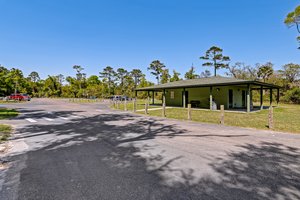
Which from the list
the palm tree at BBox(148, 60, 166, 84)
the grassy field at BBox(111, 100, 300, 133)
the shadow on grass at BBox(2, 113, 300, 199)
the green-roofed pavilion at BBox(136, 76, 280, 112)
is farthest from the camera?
the palm tree at BBox(148, 60, 166, 84)

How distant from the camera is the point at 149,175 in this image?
332cm

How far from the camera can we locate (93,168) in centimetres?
365

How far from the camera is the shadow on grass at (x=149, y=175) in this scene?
2.70m

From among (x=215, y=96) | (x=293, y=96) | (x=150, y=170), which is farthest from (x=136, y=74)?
(x=150, y=170)

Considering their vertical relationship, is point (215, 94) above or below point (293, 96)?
above

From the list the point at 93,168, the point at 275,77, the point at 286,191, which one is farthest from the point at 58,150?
the point at 275,77

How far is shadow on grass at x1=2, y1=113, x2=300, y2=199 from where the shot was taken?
106 inches

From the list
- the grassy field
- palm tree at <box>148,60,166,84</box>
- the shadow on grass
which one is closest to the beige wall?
the grassy field

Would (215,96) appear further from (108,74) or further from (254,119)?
(108,74)

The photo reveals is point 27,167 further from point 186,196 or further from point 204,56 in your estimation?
point 204,56

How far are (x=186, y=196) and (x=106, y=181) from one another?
4.49 feet

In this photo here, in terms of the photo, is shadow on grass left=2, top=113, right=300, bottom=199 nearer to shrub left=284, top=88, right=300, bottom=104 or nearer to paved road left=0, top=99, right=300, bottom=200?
paved road left=0, top=99, right=300, bottom=200

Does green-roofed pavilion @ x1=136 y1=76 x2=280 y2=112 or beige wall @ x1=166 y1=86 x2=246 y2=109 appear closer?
green-roofed pavilion @ x1=136 y1=76 x2=280 y2=112

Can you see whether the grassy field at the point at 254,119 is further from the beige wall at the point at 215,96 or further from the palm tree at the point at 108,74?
the palm tree at the point at 108,74
